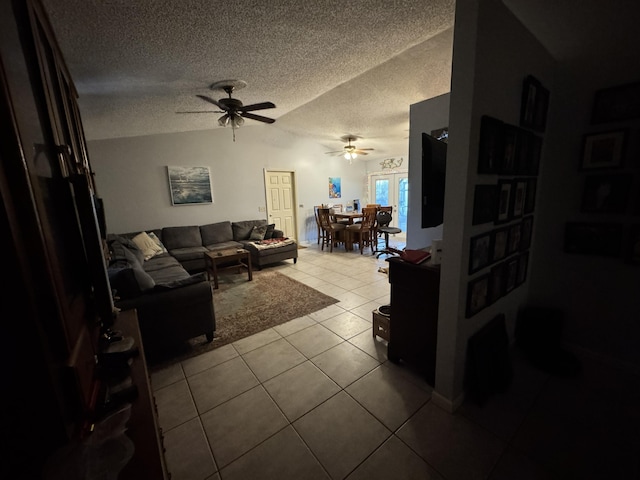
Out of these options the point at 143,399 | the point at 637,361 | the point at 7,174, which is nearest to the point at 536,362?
the point at 637,361

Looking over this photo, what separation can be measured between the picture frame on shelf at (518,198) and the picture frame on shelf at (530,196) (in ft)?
0.22

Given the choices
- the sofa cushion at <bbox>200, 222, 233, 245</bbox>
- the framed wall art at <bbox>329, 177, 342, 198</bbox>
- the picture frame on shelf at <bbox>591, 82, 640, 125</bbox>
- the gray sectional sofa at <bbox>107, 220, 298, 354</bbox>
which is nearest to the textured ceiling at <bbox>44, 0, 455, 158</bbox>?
the picture frame on shelf at <bbox>591, 82, 640, 125</bbox>

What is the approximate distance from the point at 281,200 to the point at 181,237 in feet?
8.17

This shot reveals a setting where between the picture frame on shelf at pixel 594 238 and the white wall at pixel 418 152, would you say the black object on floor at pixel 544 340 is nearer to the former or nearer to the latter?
Result: the picture frame on shelf at pixel 594 238

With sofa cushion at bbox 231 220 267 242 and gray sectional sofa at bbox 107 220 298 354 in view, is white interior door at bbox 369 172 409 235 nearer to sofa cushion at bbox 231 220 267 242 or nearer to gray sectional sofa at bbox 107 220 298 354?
gray sectional sofa at bbox 107 220 298 354

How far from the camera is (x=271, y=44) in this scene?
2.09 m

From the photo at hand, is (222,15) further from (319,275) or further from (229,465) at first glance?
(319,275)

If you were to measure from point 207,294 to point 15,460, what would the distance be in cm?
186

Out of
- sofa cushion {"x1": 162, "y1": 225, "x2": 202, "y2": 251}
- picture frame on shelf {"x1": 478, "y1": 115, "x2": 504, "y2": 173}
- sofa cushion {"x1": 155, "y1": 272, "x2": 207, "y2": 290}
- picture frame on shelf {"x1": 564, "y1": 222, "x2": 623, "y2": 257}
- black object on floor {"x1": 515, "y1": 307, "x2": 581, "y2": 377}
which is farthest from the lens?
sofa cushion {"x1": 162, "y1": 225, "x2": 202, "y2": 251}

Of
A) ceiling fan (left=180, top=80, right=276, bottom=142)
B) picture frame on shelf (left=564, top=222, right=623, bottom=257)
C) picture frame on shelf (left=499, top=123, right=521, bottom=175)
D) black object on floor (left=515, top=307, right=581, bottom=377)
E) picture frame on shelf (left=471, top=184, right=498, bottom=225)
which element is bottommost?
black object on floor (left=515, top=307, right=581, bottom=377)

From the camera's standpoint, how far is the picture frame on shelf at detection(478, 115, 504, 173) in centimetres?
140

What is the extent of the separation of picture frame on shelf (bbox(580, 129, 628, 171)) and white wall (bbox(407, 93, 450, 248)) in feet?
4.70

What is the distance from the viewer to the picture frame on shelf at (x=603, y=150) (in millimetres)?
1742

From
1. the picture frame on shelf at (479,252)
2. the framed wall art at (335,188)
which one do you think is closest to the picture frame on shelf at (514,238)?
the picture frame on shelf at (479,252)
